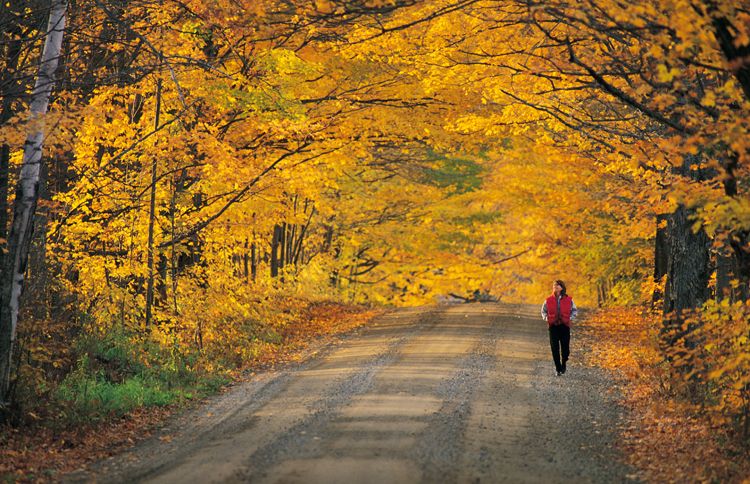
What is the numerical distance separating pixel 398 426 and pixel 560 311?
241 inches

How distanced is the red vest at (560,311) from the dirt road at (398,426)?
1.00 m

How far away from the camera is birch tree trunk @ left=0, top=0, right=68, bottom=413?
11.3 meters

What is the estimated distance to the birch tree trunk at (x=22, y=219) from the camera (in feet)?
37.0

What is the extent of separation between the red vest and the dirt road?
996mm

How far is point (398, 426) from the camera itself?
11656 millimetres

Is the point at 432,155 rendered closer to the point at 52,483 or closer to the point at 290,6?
the point at 290,6

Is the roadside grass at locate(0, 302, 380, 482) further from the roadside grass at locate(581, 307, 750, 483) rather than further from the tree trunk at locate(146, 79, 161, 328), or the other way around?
the roadside grass at locate(581, 307, 750, 483)

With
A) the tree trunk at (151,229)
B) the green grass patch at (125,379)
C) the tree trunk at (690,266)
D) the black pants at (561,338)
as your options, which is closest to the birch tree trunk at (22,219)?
the green grass patch at (125,379)

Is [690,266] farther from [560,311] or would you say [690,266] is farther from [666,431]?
[666,431]

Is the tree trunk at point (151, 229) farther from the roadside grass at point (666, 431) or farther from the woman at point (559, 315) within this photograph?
the roadside grass at point (666, 431)

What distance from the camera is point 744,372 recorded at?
10.2m

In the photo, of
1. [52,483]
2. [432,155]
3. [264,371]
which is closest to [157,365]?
[264,371]

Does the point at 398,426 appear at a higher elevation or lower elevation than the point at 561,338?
lower

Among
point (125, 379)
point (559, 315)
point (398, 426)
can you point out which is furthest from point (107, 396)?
point (559, 315)
